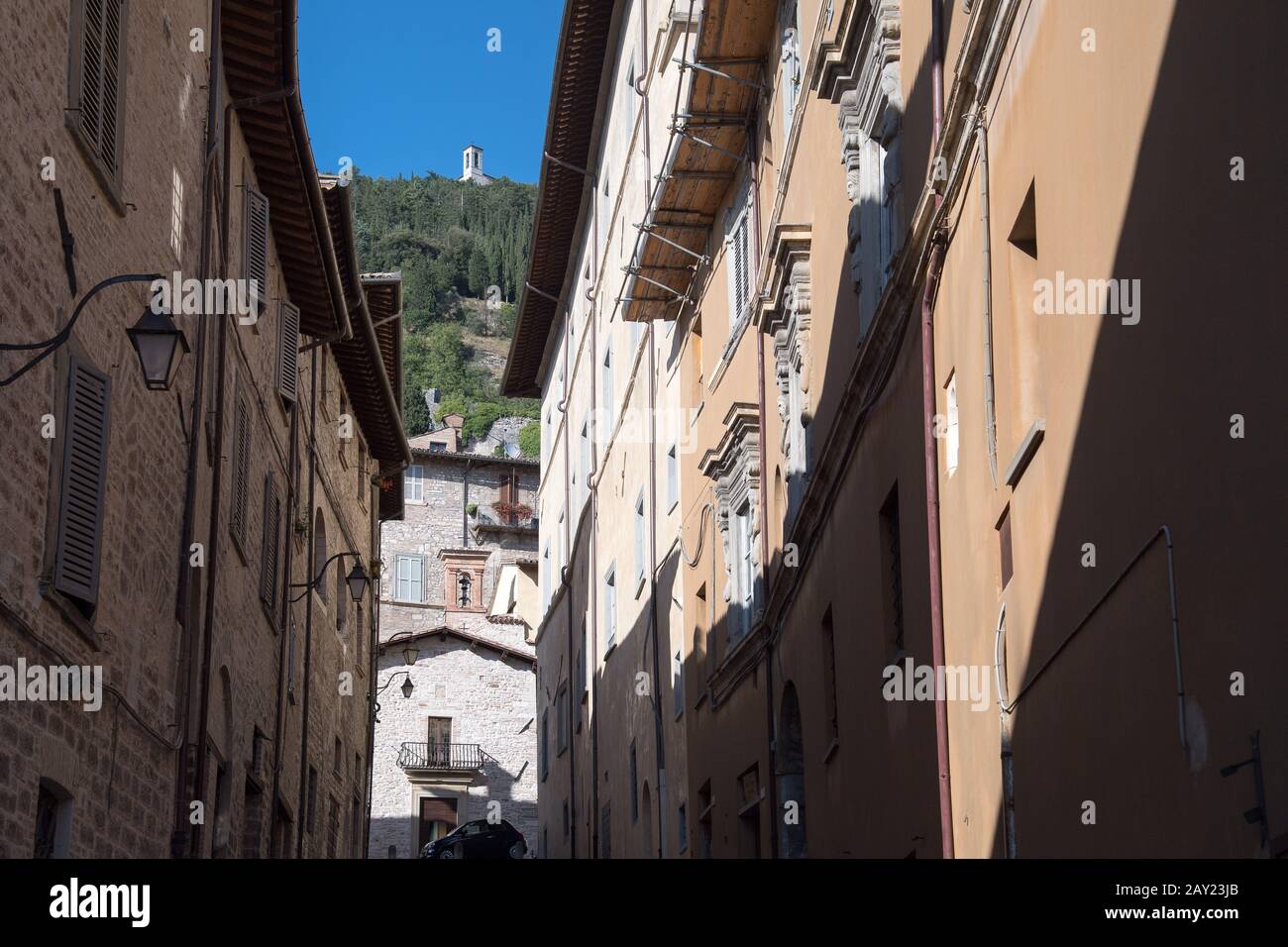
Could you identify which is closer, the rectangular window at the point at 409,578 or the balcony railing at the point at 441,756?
the balcony railing at the point at 441,756

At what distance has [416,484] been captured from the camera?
70438 mm

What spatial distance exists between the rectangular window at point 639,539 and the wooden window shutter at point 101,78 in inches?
645

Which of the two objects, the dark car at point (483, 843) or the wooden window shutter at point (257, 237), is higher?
the wooden window shutter at point (257, 237)

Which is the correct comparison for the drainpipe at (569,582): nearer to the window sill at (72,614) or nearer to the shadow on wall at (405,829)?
the shadow on wall at (405,829)

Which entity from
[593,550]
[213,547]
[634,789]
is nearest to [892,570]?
[213,547]

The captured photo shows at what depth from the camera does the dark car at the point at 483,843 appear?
1550 inches

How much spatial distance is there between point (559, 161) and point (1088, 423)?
27.7 meters

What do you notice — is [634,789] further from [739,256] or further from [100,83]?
[100,83]

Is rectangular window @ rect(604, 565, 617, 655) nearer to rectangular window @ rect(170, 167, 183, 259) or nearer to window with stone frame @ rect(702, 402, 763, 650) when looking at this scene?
window with stone frame @ rect(702, 402, 763, 650)

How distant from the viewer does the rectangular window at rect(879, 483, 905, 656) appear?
13.6 metres

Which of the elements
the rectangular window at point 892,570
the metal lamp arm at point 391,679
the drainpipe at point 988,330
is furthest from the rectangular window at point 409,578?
the drainpipe at point 988,330

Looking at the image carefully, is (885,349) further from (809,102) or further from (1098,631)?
(1098,631)

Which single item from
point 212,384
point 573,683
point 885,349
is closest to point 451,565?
point 573,683

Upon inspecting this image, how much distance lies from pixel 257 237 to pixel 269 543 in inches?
149
